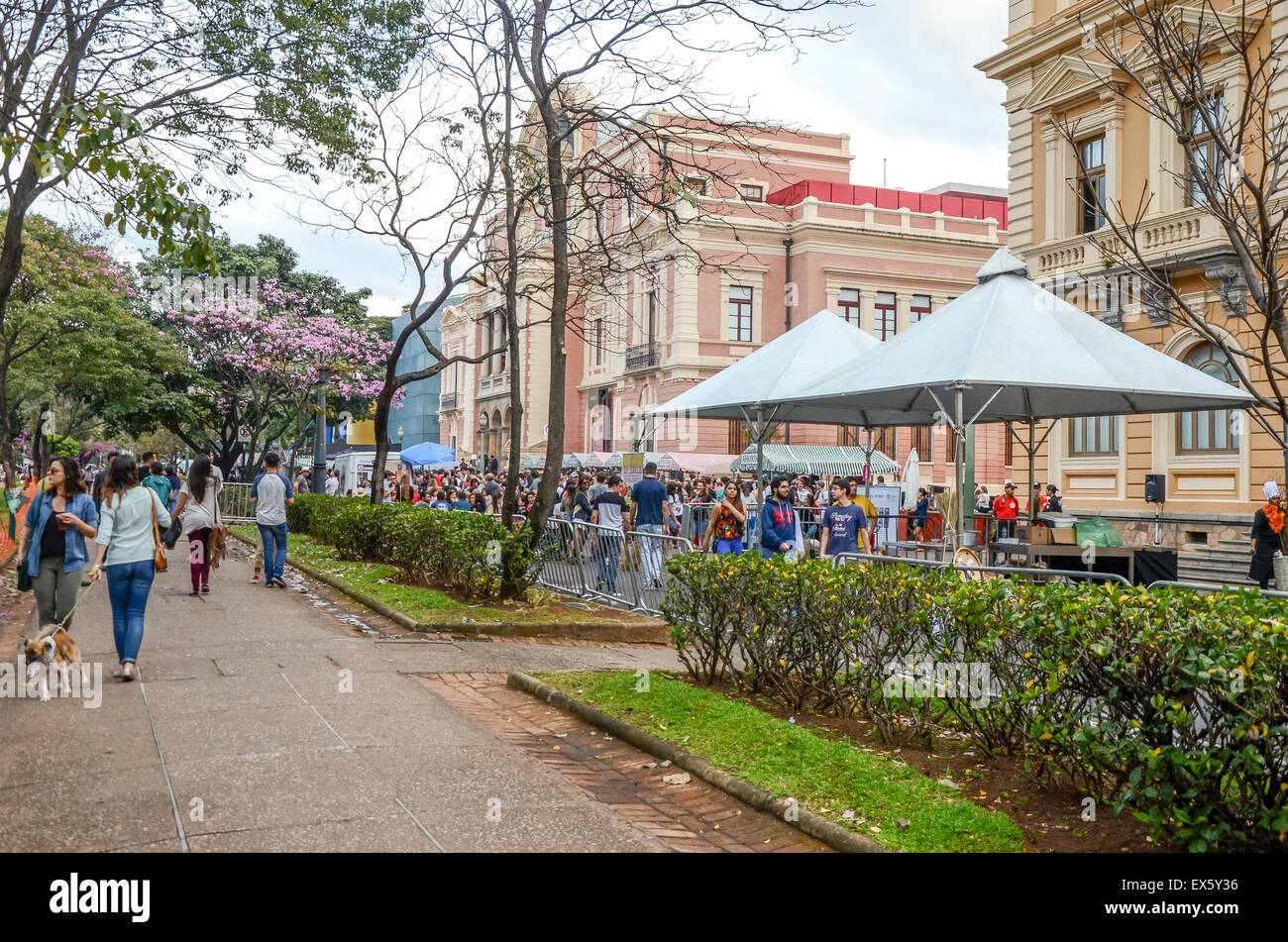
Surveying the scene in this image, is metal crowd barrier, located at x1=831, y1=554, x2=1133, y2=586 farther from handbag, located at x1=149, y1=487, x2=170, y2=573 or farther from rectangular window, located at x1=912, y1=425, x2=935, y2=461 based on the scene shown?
rectangular window, located at x1=912, y1=425, x2=935, y2=461

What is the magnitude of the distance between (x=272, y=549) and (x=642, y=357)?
3154 cm

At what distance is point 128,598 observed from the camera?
8523mm

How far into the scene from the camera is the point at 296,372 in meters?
35.8

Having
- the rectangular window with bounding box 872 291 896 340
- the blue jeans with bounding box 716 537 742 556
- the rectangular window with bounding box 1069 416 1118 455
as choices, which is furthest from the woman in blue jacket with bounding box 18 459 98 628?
the rectangular window with bounding box 872 291 896 340

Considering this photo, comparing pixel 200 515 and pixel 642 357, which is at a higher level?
pixel 642 357

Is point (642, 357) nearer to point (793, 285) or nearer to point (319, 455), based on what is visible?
point (793, 285)

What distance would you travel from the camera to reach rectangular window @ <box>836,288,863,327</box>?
144 feet

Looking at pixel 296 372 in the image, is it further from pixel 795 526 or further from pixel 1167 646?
pixel 1167 646

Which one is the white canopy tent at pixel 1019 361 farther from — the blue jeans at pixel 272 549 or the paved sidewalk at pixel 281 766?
the blue jeans at pixel 272 549

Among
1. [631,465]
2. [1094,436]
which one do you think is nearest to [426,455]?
[631,465]

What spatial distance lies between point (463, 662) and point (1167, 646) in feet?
21.4

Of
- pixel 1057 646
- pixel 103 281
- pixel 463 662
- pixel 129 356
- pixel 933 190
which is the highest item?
pixel 933 190

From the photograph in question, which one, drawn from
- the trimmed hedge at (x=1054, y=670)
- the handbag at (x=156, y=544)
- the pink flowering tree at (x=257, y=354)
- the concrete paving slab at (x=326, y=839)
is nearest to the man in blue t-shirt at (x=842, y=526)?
the trimmed hedge at (x=1054, y=670)

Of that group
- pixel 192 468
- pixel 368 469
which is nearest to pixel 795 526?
pixel 192 468
